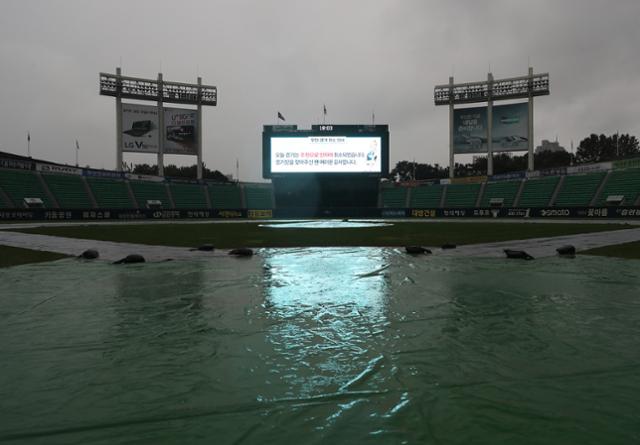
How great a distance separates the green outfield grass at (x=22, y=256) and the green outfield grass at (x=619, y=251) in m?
15.5

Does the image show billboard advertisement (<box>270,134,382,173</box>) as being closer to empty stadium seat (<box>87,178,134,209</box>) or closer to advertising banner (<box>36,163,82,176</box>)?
empty stadium seat (<box>87,178,134,209</box>)

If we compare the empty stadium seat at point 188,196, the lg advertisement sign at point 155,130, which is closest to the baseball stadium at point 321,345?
the lg advertisement sign at point 155,130

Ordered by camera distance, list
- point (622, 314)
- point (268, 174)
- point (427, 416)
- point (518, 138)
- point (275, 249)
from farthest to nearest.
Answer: point (518, 138) → point (268, 174) → point (275, 249) → point (622, 314) → point (427, 416)

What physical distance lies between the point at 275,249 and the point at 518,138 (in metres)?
51.9

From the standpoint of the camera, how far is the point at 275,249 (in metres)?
13.4

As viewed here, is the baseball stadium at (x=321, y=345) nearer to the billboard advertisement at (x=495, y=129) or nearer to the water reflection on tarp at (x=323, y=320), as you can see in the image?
the water reflection on tarp at (x=323, y=320)

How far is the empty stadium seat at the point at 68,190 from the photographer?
47.1 meters

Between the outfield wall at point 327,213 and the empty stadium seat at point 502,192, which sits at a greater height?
the empty stadium seat at point 502,192

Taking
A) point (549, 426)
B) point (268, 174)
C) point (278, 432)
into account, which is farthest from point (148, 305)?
point (268, 174)

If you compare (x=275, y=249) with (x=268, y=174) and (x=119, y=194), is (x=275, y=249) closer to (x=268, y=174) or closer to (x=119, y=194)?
(x=268, y=174)

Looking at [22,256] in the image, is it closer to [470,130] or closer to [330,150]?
[330,150]

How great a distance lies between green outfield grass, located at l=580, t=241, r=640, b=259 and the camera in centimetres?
1111

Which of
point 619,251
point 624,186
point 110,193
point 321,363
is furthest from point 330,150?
point 321,363

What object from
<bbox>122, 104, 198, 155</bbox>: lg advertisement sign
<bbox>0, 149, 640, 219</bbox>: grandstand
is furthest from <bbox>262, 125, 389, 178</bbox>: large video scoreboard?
<bbox>122, 104, 198, 155</bbox>: lg advertisement sign
